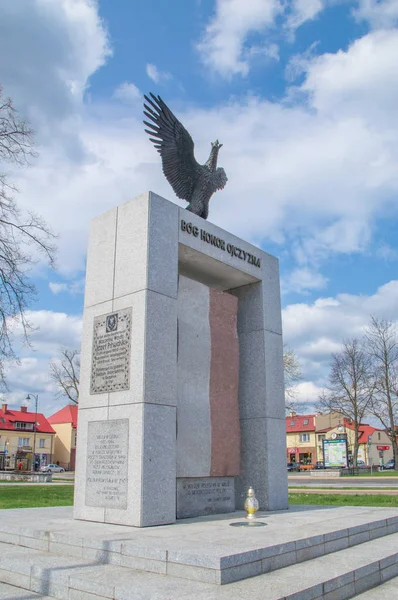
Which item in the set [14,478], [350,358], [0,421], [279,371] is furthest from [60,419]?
→ [279,371]

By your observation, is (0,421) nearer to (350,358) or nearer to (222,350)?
(350,358)

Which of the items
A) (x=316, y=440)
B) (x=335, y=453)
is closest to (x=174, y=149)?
(x=335, y=453)

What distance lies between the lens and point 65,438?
7381 cm

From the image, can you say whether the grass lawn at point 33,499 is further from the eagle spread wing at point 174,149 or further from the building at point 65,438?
the building at point 65,438

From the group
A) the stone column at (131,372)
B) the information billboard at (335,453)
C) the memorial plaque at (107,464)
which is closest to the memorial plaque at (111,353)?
the stone column at (131,372)

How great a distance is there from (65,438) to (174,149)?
229ft

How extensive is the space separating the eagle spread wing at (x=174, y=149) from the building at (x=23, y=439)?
2312 inches

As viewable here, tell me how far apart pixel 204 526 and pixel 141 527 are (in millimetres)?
906

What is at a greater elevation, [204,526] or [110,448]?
[110,448]

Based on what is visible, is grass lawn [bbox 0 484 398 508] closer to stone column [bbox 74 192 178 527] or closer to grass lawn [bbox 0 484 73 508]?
grass lawn [bbox 0 484 73 508]

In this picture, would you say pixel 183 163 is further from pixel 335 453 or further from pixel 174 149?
pixel 335 453

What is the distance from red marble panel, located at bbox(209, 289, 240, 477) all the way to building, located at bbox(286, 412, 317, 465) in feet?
233

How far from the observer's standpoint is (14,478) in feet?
114

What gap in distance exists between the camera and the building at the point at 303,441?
7931cm
